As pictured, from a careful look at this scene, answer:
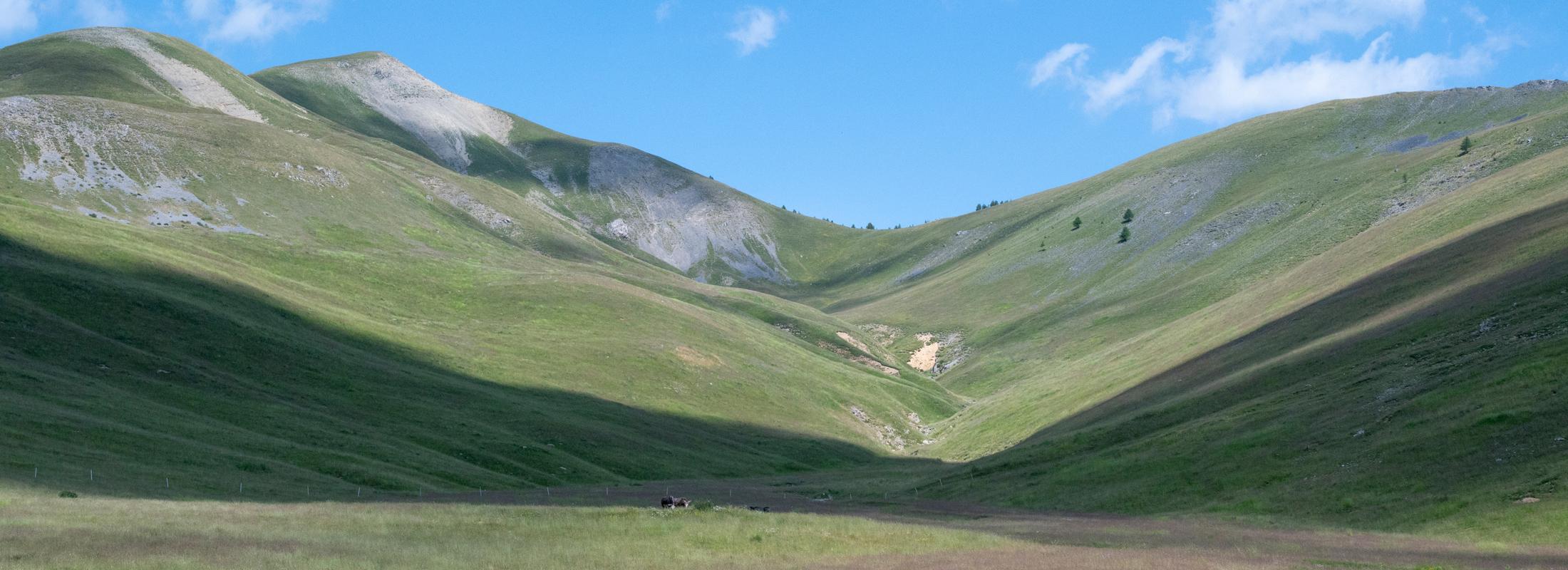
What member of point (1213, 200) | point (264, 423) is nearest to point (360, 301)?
point (264, 423)

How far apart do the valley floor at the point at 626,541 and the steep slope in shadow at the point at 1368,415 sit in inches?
202

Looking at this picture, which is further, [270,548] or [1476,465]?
[1476,465]

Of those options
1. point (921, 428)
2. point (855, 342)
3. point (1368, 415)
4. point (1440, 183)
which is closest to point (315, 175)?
point (855, 342)

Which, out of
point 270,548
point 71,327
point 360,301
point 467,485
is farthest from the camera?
point 360,301

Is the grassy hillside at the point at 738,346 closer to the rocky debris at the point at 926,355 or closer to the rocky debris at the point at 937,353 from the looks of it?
the rocky debris at the point at 937,353

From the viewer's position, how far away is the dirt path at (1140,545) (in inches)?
1248

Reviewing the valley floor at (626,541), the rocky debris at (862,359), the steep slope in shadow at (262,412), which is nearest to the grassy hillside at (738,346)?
the steep slope in shadow at (262,412)

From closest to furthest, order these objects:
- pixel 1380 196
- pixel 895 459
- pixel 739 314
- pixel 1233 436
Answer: pixel 1233 436, pixel 895 459, pixel 1380 196, pixel 739 314

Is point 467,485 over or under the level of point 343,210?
under

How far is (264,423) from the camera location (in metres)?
65.0

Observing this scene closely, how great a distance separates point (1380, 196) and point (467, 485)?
13471 centimetres

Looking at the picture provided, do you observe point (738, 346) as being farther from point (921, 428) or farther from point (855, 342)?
point (855, 342)

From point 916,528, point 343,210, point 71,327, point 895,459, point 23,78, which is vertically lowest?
point 895,459

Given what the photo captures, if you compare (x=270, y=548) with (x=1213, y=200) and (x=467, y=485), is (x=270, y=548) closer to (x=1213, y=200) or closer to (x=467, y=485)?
(x=467, y=485)
